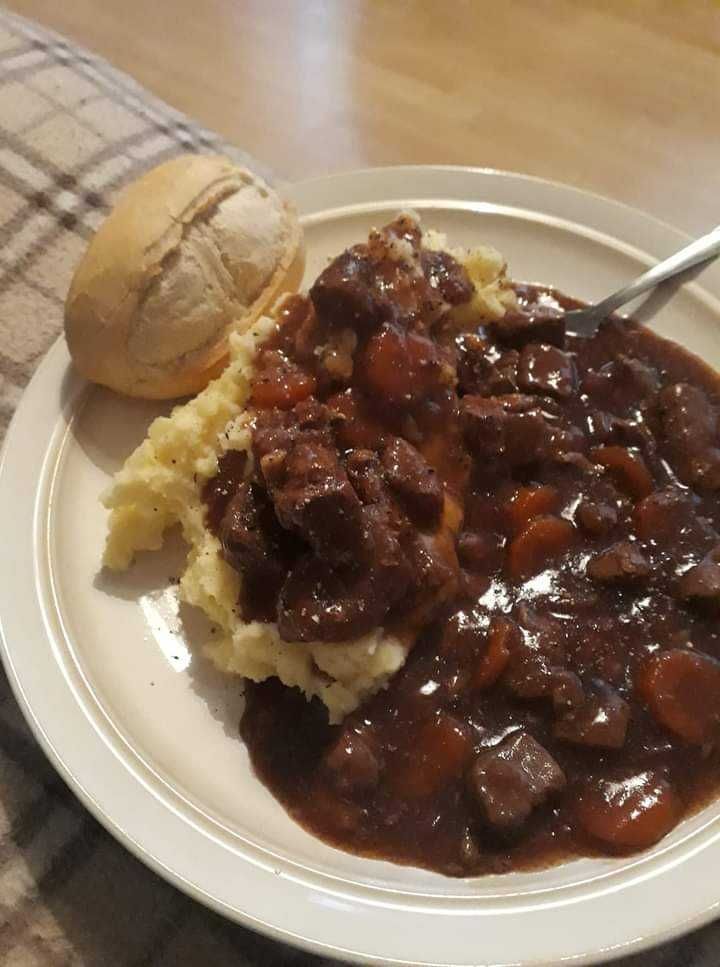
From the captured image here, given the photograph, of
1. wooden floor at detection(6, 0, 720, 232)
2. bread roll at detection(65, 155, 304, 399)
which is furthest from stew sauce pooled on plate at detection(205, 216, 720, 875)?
wooden floor at detection(6, 0, 720, 232)

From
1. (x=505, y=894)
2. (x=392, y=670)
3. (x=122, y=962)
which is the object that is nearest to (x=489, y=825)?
(x=505, y=894)

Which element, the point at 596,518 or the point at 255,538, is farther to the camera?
the point at 596,518

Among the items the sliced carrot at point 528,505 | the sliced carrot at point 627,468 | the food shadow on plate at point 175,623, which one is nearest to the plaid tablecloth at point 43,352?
the food shadow on plate at point 175,623

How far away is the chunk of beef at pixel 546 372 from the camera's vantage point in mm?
4238

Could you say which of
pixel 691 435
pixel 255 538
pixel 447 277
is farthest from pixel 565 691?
pixel 447 277

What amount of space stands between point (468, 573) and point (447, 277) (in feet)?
4.82

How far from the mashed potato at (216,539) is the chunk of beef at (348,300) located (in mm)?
352

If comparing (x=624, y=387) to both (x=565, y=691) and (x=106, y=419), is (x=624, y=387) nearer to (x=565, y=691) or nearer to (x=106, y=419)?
(x=565, y=691)

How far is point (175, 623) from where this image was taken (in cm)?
372

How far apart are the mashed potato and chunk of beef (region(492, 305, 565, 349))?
255 mm

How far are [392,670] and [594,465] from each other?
1.40m

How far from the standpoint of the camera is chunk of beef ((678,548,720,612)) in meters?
3.44

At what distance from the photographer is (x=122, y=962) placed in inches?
120

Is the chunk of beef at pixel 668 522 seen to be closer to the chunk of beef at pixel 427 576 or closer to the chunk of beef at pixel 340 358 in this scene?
the chunk of beef at pixel 427 576
